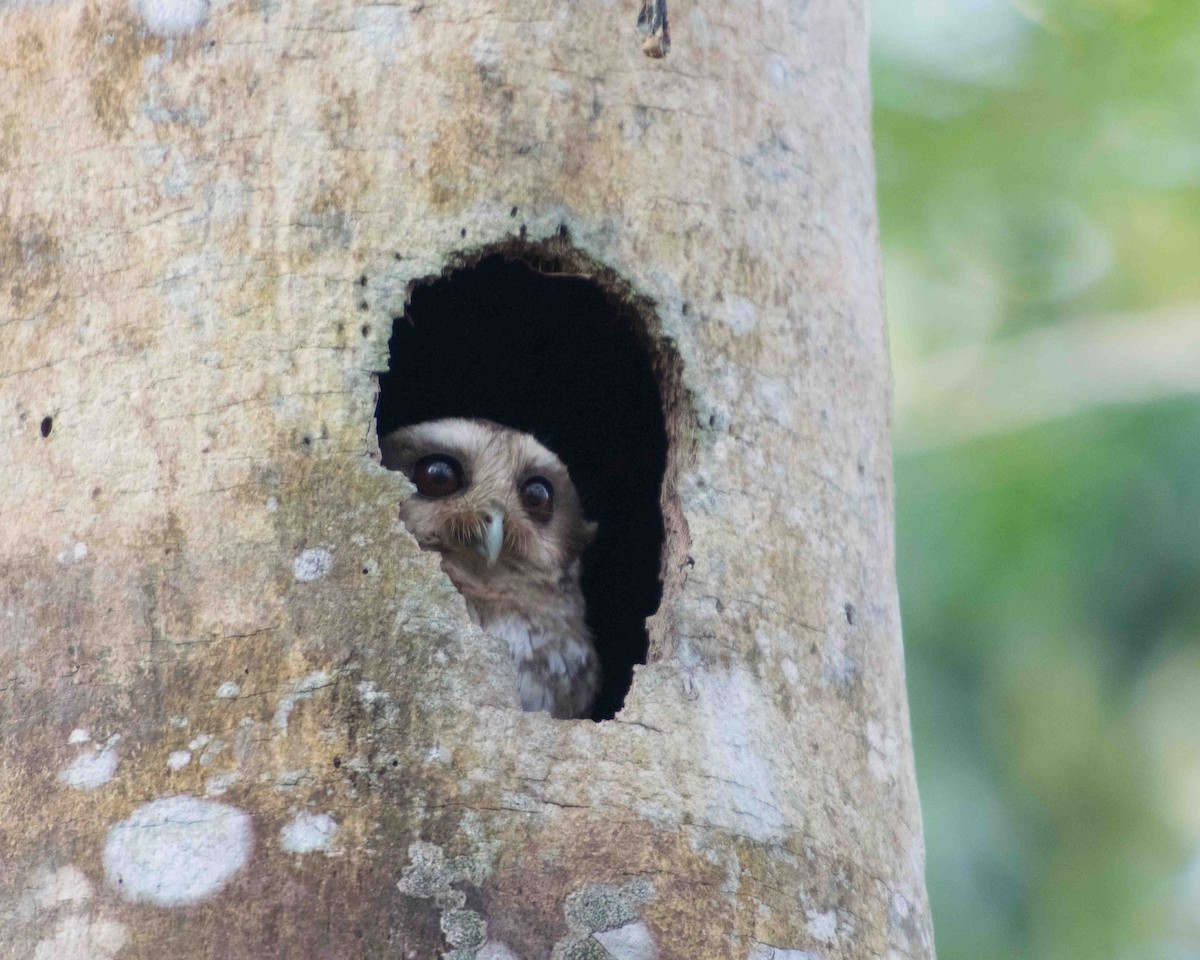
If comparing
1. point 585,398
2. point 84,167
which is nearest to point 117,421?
point 84,167

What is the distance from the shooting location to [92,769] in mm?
2672

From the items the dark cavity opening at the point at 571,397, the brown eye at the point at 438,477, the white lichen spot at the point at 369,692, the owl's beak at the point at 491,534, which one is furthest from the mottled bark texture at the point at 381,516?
the brown eye at the point at 438,477

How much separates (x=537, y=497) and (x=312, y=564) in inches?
73.6

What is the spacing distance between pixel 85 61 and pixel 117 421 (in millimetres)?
770

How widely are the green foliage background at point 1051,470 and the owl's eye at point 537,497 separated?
2.99m

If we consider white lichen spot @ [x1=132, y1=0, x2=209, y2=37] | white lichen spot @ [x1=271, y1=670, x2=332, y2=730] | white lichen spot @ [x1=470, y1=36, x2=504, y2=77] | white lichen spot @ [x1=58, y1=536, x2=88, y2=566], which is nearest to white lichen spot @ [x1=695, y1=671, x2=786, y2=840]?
white lichen spot @ [x1=271, y1=670, x2=332, y2=730]

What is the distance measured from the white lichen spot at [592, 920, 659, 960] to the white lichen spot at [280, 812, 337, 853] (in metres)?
0.44

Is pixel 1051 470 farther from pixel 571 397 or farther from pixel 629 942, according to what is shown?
pixel 629 942

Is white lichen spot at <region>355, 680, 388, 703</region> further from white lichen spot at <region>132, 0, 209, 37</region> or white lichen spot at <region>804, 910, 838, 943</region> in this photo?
white lichen spot at <region>132, 0, 209, 37</region>

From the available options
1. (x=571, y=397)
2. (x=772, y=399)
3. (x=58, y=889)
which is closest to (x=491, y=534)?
(x=571, y=397)

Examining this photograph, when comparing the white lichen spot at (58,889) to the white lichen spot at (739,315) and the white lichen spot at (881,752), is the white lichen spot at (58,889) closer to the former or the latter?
the white lichen spot at (881,752)

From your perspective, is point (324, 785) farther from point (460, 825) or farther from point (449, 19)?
point (449, 19)

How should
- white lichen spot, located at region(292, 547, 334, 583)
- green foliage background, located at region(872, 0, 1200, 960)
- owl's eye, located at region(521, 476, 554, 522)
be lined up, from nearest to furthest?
white lichen spot, located at region(292, 547, 334, 583) → owl's eye, located at region(521, 476, 554, 522) → green foliage background, located at region(872, 0, 1200, 960)

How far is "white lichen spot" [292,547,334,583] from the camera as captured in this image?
278cm
